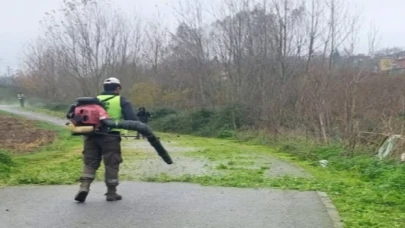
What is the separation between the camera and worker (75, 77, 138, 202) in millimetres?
8562

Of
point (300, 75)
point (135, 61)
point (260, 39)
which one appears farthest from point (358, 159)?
point (135, 61)

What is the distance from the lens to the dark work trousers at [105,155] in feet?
28.1

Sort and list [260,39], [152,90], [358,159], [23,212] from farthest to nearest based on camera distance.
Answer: [152,90]
[260,39]
[358,159]
[23,212]

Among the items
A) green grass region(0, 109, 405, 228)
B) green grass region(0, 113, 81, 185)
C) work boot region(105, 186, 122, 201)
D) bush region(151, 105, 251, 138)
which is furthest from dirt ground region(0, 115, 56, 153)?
work boot region(105, 186, 122, 201)

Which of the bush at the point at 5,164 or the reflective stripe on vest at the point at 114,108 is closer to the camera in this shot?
the reflective stripe on vest at the point at 114,108

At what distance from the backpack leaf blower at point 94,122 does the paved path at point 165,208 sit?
1025 mm

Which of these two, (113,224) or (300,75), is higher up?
(300,75)

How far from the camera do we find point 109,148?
8578 mm

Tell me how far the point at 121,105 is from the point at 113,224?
85.5 inches

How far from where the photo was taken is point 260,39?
1442 inches

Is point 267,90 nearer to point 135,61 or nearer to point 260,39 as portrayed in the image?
point 260,39

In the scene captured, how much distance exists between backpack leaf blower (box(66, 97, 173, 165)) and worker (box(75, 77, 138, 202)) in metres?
0.14

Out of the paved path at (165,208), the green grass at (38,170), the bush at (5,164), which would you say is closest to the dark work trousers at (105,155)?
the paved path at (165,208)

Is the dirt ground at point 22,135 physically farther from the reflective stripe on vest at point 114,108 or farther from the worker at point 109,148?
the reflective stripe on vest at point 114,108
